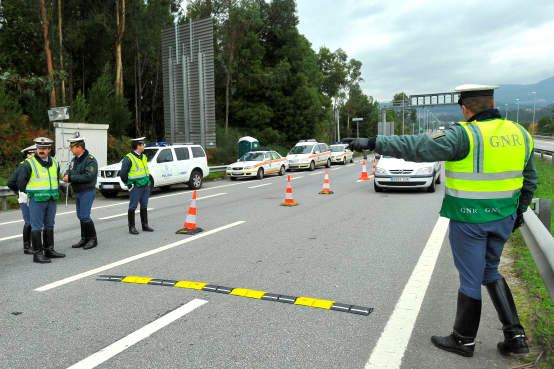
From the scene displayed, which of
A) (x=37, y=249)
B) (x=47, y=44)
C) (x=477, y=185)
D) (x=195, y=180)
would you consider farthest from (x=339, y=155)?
(x=477, y=185)

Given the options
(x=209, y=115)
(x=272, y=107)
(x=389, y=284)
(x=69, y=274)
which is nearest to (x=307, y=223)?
(x=389, y=284)

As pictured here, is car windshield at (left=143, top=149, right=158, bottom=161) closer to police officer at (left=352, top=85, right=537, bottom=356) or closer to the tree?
the tree

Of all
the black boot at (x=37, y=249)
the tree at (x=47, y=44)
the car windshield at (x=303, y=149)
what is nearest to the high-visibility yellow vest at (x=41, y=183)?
the black boot at (x=37, y=249)

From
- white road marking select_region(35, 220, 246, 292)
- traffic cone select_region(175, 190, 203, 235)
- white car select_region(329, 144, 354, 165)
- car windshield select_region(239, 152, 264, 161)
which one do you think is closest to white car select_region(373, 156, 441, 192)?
white road marking select_region(35, 220, 246, 292)

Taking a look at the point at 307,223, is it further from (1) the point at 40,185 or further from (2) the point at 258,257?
(1) the point at 40,185

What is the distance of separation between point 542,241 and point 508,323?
3.05 feet

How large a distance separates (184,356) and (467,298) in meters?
2.16

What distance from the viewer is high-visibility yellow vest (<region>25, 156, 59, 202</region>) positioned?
21.9ft

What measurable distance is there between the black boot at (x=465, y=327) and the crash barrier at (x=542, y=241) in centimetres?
55

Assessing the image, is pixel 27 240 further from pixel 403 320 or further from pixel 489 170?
pixel 489 170

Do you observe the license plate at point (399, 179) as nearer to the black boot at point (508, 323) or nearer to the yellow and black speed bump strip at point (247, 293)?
the yellow and black speed bump strip at point (247, 293)

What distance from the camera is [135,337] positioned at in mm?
3883

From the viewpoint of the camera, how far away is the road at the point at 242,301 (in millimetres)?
3562

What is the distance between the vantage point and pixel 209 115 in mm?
27828
